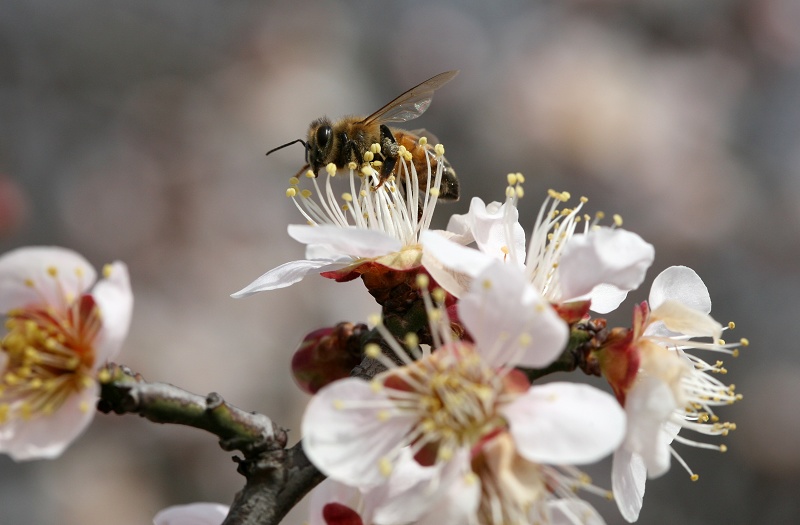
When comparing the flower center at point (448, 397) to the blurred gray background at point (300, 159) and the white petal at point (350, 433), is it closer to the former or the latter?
the white petal at point (350, 433)

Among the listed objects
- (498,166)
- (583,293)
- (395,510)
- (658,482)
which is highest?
(583,293)

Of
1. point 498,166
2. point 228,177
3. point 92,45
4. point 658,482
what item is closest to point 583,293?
point 658,482

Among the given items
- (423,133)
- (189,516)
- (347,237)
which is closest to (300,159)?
(423,133)

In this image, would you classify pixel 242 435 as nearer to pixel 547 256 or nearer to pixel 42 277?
pixel 42 277

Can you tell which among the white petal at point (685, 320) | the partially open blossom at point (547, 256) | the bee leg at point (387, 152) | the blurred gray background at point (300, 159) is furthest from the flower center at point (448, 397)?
the blurred gray background at point (300, 159)

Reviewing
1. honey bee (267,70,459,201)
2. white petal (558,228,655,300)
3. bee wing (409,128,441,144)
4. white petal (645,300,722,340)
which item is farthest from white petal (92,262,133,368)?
bee wing (409,128,441,144)

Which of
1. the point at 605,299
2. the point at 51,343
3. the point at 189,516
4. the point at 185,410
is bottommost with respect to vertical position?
the point at 189,516

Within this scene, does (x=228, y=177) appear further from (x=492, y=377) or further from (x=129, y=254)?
(x=492, y=377)
